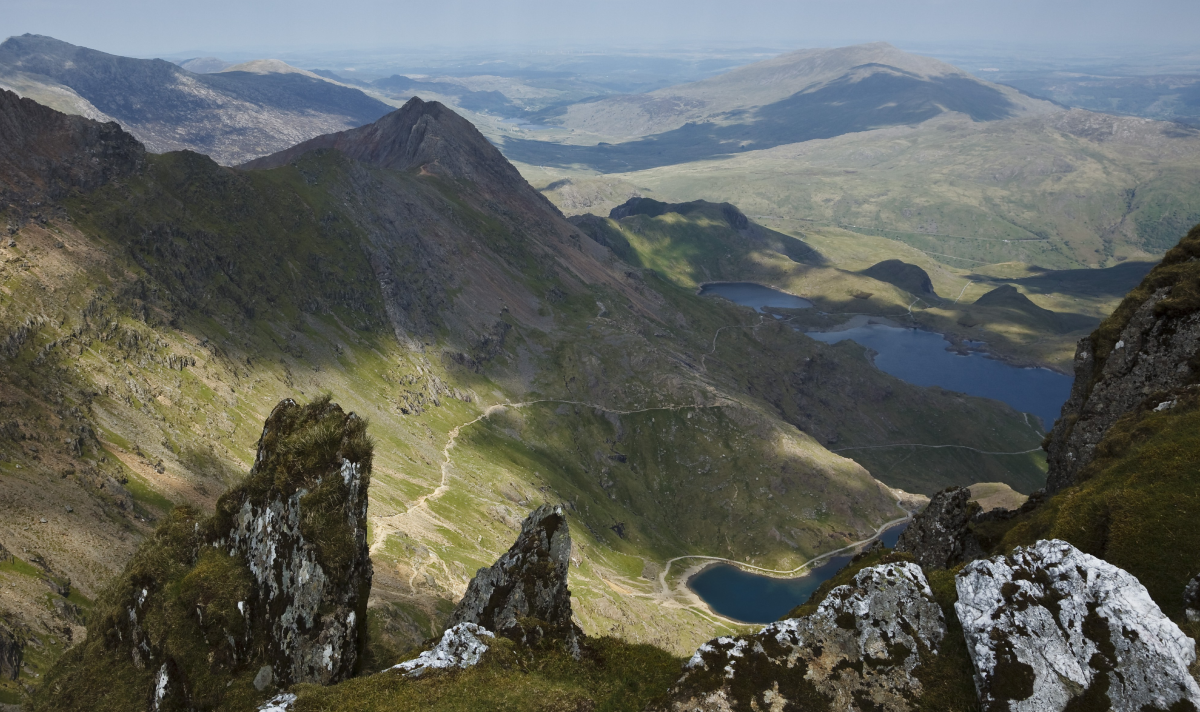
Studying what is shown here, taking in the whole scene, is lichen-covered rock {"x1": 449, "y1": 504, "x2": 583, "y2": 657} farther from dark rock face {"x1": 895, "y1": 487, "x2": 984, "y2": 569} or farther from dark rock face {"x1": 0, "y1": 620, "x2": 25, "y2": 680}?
dark rock face {"x1": 0, "y1": 620, "x2": 25, "y2": 680}

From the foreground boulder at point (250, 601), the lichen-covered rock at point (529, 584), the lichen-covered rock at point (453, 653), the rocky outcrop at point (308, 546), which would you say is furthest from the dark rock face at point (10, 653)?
the lichen-covered rock at point (453, 653)

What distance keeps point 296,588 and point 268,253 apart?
583 ft

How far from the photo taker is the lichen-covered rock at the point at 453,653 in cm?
2897

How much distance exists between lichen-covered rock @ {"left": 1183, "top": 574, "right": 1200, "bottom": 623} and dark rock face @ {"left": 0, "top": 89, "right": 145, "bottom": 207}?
173394 millimetres

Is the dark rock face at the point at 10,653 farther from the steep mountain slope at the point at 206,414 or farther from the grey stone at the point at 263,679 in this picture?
the grey stone at the point at 263,679

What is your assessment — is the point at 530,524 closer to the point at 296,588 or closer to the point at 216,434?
the point at 296,588

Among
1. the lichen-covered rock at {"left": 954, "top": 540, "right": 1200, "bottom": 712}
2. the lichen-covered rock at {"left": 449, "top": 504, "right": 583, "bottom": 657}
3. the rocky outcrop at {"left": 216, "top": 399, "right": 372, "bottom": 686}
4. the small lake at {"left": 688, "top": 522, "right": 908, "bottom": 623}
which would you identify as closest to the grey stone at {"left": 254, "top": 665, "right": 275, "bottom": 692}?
the rocky outcrop at {"left": 216, "top": 399, "right": 372, "bottom": 686}

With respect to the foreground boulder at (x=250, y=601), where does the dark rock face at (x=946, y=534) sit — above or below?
below

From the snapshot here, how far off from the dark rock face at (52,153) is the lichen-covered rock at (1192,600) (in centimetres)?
17339

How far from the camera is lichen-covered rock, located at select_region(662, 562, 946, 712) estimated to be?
997 inches

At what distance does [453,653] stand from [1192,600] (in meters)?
31.6

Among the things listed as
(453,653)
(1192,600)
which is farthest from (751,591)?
(453,653)

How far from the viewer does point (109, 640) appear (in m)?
34.6

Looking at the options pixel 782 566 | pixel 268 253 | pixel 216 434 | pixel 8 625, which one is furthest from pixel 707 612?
pixel 268 253
